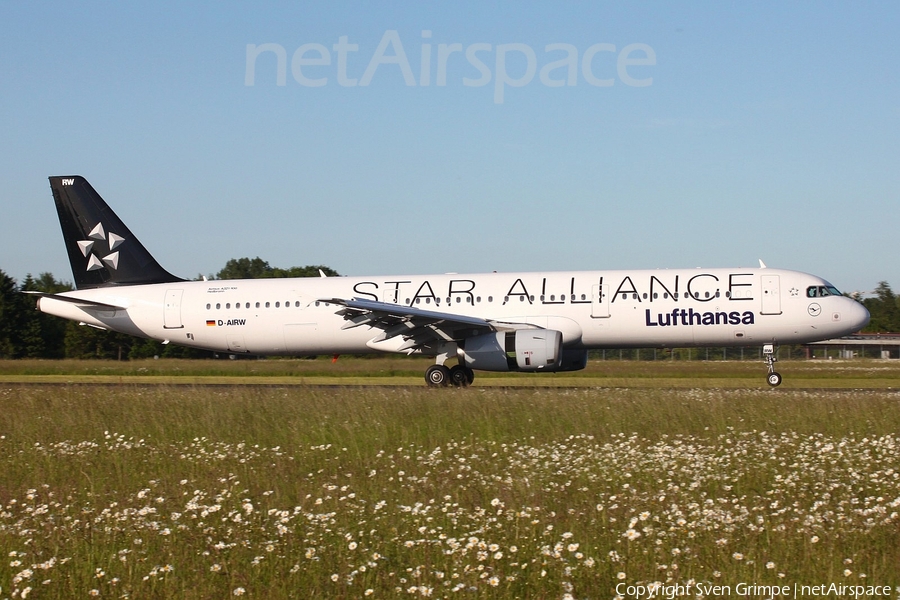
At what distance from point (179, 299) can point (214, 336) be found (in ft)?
5.29

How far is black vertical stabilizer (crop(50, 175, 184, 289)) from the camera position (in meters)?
27.3

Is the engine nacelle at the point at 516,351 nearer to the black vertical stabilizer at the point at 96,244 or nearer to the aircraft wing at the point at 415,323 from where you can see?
the aircraft wing at the point at 415,323

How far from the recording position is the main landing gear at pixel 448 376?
23.6m

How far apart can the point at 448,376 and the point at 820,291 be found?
33.9 ft

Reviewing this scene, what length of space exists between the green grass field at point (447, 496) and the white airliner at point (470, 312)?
7.76 metres

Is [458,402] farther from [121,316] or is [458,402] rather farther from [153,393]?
[121,316]

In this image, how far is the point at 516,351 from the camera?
2219 cm

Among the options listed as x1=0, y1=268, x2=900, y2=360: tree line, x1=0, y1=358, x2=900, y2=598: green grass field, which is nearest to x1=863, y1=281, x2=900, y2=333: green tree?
x1=0, y1=268, x2=900, y2=360: tree line

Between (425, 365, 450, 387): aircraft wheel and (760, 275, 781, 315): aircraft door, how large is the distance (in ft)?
28.2

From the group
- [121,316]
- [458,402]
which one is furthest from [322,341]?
[458,402]

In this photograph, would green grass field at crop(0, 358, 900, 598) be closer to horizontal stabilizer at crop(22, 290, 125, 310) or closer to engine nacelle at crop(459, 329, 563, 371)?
engine nacelle at crop(459, 329, 563, 371)

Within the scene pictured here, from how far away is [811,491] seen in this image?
793 cm

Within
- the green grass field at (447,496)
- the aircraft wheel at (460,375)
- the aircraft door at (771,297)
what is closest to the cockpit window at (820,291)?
the aircraft door at (771,297)

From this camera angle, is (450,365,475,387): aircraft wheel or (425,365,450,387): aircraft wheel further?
(450,365,475,387): aircraft wheel
